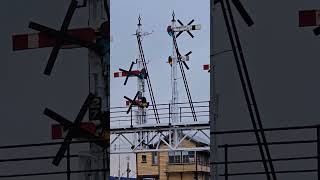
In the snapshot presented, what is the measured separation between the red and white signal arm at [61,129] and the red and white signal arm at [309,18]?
146cm

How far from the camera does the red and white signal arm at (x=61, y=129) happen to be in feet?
13.7

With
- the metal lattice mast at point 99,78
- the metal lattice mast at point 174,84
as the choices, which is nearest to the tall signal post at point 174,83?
the metal lattice mast at point 174,84

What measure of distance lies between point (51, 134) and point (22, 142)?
224mm

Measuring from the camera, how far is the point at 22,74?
4391mm

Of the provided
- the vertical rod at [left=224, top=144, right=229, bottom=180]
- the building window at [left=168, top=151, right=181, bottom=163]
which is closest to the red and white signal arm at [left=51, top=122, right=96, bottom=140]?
the vertical rod at [left=224, top=144, right=229, bottom=180]

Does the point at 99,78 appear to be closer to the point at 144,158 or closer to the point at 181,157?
the point at 181,157

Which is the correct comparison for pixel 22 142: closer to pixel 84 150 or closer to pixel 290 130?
pixel 84 150

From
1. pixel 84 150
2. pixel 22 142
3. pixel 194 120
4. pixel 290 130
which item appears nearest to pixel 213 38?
pixel 290 130

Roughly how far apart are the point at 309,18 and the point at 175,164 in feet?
19.1

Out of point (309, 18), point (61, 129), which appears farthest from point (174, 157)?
point (309, 18)

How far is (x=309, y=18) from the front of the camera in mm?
3875

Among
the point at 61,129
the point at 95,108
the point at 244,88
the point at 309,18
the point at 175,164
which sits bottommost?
the point at 175,164

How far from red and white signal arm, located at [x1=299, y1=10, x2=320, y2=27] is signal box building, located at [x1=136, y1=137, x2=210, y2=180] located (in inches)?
179

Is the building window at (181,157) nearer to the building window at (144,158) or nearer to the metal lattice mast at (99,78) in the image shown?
the building window at (144,158)
